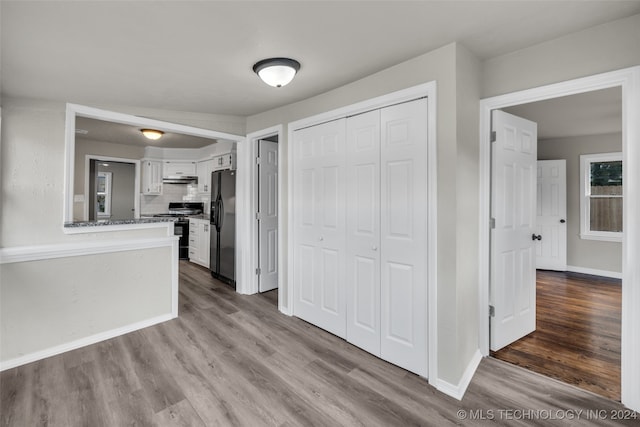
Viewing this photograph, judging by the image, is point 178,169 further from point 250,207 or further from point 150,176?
point 250,207

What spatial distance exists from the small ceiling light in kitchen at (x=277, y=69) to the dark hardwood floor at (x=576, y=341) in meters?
2.85

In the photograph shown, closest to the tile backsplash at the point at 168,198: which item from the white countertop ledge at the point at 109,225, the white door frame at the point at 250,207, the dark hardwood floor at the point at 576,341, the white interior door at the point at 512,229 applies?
the white door frame at the point at 250,207

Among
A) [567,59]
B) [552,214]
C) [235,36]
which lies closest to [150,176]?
[235,36]

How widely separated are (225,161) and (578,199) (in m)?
6.22

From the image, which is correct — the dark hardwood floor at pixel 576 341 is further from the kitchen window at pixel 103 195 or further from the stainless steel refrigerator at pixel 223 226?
the kitchen window at pixel 103 195

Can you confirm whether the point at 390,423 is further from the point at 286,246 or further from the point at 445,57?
the point at 445,57

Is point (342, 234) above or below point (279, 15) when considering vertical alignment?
below

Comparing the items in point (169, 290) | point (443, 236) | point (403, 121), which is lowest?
point (169, 290)

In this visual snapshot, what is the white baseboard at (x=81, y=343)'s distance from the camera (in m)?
2.39

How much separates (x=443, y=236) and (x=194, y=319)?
9.02 feet

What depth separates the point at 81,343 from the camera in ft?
8.88

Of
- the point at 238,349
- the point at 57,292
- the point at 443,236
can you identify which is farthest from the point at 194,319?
the point at 443,236

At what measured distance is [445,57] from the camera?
6.78 ft

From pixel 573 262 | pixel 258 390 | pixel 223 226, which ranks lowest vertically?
pixel 258 390
